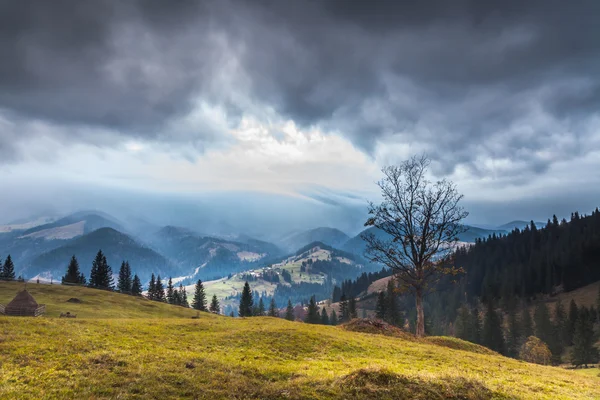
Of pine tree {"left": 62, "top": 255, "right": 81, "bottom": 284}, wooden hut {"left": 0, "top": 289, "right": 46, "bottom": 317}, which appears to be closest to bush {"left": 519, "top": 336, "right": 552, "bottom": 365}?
wooden hut {"left": 0, "top": 289, "right": 46, "bottom": 317}

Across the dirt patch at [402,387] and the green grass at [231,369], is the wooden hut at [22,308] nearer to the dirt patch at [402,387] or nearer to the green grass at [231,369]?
the green grass at [231,369]

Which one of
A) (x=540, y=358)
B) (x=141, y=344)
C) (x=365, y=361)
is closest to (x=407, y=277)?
(x=365, y=361)

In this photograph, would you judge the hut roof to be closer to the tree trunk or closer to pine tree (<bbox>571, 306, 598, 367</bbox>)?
the tree trunk

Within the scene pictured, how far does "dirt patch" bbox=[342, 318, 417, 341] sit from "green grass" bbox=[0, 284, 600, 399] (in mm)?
11746

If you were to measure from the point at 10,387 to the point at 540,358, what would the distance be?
432 ft

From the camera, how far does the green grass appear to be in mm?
13625

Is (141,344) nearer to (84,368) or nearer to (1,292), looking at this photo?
(84,368)

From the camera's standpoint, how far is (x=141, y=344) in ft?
74.3

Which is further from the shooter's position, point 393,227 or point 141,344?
point 393,227

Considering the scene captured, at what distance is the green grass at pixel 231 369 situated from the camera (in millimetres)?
13625

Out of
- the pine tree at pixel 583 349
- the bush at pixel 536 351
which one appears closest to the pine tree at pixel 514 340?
the pine tree at pixel 583 349

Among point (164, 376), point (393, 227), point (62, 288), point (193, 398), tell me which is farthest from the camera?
point (62, 288)

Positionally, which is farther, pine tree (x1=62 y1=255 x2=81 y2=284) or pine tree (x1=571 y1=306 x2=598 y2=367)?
pine tree (x1=62 y1=255 x2=81 y2=284)

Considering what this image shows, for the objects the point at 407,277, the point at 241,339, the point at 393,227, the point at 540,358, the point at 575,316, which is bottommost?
the point at 540,358
